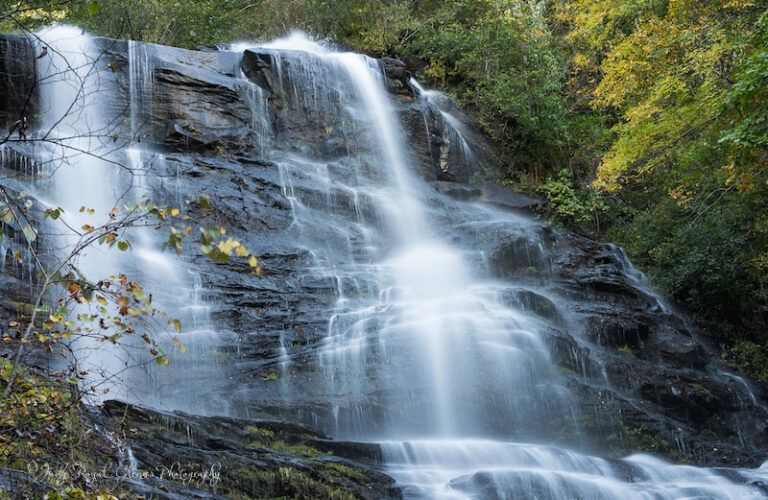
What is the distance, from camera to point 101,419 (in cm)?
734

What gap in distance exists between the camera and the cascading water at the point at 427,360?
30.0 ft

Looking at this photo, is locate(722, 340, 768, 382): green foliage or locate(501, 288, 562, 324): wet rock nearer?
locate(501, 288, 562, 324): wet rock

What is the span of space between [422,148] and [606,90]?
590 cm

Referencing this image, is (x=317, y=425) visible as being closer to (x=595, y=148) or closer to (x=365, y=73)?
(x=365, y=73)

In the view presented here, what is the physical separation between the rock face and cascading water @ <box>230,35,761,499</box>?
11 cm

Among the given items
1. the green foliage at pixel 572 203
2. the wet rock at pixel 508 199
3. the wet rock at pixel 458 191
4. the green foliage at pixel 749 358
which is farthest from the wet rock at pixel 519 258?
the green foliage at pixel 749 358

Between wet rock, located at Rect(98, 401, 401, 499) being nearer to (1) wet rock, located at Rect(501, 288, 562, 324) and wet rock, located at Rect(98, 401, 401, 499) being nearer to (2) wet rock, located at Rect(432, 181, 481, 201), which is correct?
(1) wet rock, located at Rect(501, 288, 562, 324)

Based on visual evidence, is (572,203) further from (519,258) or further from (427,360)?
(427,360)

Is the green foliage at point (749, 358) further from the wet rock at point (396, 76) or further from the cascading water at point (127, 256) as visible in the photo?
the wet rock at point (396, 76)

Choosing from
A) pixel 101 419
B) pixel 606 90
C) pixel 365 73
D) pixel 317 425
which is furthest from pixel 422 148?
pixel 101 419

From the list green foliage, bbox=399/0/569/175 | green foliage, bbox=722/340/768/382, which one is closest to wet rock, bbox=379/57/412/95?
green foliage, bbox=399/0/569/175

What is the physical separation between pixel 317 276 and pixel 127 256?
3187mm

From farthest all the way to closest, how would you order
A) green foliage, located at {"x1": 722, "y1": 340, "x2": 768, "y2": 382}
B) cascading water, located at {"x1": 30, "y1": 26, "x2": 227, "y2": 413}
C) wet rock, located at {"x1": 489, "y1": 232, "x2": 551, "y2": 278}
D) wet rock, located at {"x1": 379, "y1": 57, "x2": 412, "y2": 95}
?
1. wet rock, located at {"x1": 379, "y1": 57, "x2": 412, "y2": 95}
2. wet rock, located at {"x1": 489, "y1": 232, "x2": 551, "y2": 278}
3. green foliage, located at {"x1": 722, "y1": 340, "x2": 768, "y2": 382}
4. cascading water, located at {"x1": 30, "y1": 26, "x2": 227, "y2": 413}

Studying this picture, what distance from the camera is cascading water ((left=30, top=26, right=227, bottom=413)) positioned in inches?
387
